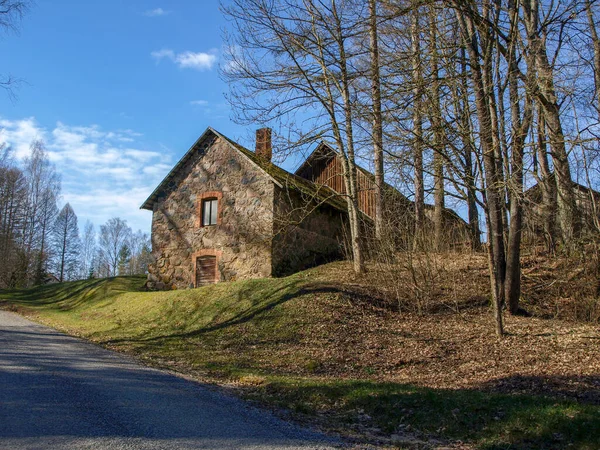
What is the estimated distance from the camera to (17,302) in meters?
23.4

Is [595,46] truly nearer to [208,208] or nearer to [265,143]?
[265,143]

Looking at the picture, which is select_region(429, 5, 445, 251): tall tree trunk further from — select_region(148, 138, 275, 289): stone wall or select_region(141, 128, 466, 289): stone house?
select_region(148, 138, 275, 289): stone wall

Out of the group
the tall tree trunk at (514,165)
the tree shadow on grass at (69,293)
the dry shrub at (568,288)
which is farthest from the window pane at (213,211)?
the tall tree trunk at (514,165)

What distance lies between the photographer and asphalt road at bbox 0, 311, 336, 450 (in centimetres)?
504

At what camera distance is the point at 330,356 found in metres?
10.4

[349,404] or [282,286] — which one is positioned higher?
[282,286]

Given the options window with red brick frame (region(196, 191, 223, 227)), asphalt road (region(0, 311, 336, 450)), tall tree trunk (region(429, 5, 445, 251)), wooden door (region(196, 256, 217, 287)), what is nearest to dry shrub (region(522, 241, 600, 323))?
tall tree trunk (region(429, 5, 445, 251))

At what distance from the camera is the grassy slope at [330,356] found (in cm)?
593

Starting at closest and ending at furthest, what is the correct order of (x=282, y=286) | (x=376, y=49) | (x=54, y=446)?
1. (x=54, y=446)
2. (x=376, y=49)
3. (x=282, y=286)

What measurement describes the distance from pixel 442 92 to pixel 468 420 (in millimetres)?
7051

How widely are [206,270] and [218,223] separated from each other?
6.25 feet

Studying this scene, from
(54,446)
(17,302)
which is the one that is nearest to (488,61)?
(54,446)

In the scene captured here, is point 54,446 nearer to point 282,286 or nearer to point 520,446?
point 520,446

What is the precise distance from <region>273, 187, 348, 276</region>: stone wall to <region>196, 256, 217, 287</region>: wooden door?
2837 mm
